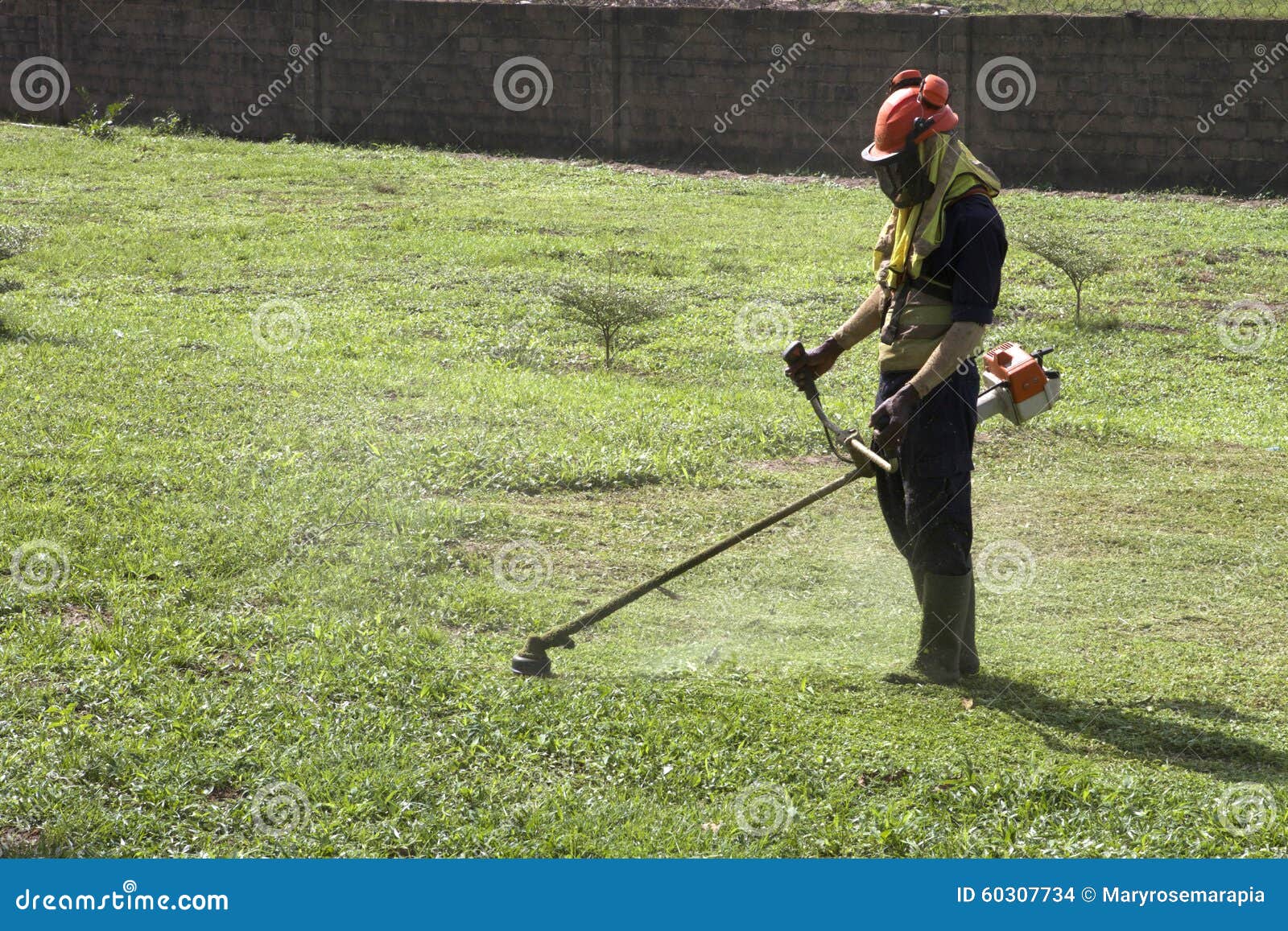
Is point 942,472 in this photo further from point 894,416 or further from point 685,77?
point 685,77

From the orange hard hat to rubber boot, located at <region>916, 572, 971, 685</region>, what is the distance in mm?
1384

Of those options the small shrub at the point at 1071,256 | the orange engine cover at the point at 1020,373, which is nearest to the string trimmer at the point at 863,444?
the orange engine cover at the point at 1020,373

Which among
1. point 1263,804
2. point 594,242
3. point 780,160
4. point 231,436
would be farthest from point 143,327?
point 780,160

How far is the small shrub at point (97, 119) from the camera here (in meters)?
18.5

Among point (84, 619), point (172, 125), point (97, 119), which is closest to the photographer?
point (84, 619)

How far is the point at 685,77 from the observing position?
17422mm

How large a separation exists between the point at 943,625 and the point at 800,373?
3.18ft

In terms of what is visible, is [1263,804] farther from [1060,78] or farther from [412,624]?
[1060,78]

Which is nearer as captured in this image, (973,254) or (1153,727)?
(973,254)

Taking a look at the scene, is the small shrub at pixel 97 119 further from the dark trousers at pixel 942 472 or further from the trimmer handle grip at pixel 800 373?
the dark trousers at pixel 942 472

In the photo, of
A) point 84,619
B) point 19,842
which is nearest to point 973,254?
point 19,842

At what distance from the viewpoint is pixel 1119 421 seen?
8234 millimetres

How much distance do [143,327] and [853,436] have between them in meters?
6.52

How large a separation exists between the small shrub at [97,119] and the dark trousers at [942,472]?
16567mm
